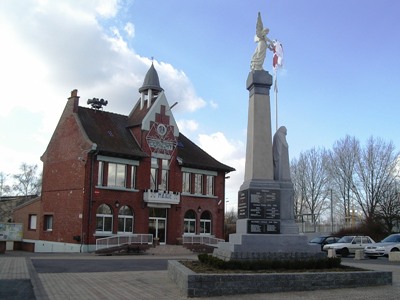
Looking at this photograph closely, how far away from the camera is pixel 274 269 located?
1270 centimetres

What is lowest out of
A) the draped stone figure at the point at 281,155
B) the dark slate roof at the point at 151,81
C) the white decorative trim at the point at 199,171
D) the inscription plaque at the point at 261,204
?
the inscription plaque at the point at 261,204

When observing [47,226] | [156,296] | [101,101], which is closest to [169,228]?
[47,226]

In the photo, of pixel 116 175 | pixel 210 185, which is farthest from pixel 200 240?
pixel 116 175

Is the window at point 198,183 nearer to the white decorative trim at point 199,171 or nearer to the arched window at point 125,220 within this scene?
the white decorative trim at point 199,171

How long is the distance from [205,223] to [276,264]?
30132mm

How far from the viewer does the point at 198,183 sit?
42469mm

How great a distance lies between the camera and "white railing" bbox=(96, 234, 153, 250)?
34.2 m

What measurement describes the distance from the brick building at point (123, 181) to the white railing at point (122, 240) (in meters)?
1.11

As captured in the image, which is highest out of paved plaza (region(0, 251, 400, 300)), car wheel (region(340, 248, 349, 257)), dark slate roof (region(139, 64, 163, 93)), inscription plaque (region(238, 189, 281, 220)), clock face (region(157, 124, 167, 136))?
dark slate roof (region(139, 64, 163, 93))

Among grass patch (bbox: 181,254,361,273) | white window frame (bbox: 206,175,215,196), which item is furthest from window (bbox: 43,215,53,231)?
grass patch (bbox: 181,254,361,273)

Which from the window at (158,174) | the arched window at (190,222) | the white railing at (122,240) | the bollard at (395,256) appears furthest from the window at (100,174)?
the bollard at (395,256)

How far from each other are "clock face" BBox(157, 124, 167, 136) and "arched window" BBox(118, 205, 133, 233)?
7184mm

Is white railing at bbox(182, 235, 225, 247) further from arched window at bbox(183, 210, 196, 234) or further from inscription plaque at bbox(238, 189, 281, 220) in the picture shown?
inscription plaque at bbox(238, 189, 281, 220)

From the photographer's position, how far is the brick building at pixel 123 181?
3572cm
